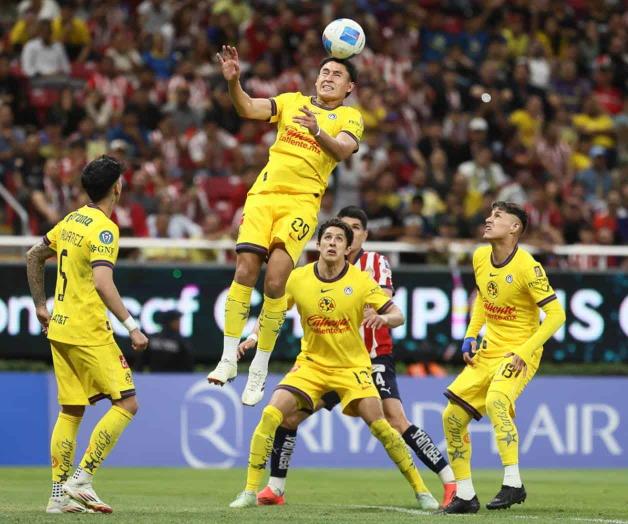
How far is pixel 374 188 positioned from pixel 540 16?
732 cm

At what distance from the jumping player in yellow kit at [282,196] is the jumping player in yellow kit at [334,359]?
218 millimetres

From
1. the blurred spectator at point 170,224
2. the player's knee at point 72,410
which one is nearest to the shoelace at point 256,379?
the player's knee at point 72,410

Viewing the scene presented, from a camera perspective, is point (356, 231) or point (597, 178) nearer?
point (356, 231)

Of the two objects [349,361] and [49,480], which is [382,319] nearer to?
[349,361]

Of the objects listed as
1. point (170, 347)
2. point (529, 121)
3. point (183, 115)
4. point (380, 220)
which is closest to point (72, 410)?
point (170, 347)

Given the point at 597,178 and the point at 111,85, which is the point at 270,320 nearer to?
the point at 111,85

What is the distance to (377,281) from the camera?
1246cm

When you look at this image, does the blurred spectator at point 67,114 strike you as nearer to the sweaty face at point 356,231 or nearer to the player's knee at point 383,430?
the sweaty face at point 356,231

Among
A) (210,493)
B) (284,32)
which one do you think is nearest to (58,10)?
(284,32)

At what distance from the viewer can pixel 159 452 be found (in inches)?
728

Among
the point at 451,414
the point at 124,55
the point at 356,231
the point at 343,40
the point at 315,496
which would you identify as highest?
the point at 124,55

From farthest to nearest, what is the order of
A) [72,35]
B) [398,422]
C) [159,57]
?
[159,57]
[72,35]
[398,422]

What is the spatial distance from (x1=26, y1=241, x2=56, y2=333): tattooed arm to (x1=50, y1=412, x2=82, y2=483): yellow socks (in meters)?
0.70

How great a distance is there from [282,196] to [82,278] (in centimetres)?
191
